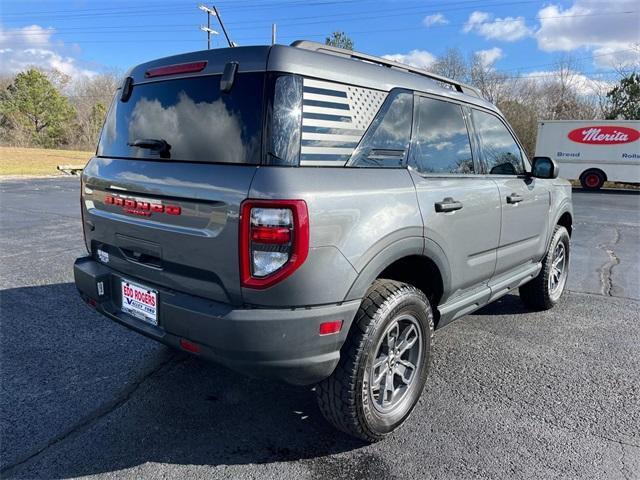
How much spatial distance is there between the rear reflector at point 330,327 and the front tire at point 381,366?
0.15m

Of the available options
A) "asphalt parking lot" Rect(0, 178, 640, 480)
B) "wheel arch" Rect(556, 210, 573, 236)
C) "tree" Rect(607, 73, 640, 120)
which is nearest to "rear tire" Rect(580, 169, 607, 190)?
"tree" Rect(607, 73, 640, 120)

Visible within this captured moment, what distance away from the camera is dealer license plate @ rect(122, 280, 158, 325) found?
2.45 metres

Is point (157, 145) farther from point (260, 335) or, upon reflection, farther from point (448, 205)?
point (448, 205)

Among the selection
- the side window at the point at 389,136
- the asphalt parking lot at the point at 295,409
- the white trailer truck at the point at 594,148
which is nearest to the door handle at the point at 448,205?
the side window at the point at 389,136

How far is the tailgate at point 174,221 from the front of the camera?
2109 millimetres

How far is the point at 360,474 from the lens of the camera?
2.31m

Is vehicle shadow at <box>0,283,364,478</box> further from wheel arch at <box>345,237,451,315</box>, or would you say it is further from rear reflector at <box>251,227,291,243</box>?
rear reflector at <box>251,227,291,243</box>

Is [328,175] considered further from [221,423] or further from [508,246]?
→ [508,246]

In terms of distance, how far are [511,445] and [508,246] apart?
1.62 metres

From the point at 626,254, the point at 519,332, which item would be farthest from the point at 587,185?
the point at 519,332

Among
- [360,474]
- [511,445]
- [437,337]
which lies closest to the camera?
[360,474]

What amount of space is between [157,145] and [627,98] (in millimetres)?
36880

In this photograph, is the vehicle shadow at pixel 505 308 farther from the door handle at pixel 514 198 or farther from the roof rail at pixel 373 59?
the roof rail at pixel 373 59

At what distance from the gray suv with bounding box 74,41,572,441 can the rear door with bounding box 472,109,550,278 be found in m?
0.47
